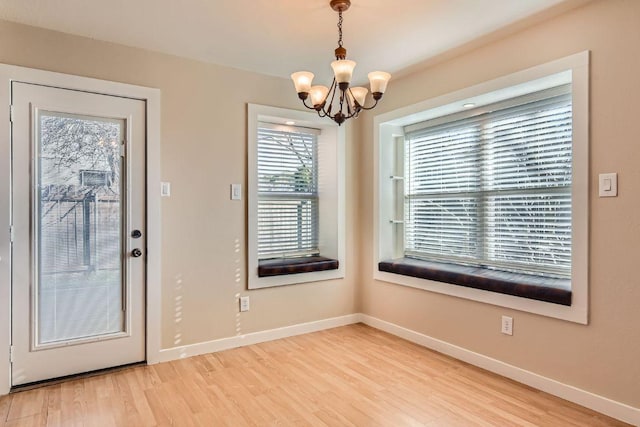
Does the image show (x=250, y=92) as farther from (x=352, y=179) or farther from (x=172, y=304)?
(x=172, y=304)

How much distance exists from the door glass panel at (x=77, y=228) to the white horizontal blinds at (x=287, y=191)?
1.31 metres

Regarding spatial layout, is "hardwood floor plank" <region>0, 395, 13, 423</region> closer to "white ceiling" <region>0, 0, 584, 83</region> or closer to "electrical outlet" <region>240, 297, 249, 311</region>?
"electrical outlet" <region>240, 297, 249, 311</region>

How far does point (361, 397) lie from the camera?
7.99 feet

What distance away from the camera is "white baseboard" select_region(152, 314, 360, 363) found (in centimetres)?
308

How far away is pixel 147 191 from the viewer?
9.74 ft

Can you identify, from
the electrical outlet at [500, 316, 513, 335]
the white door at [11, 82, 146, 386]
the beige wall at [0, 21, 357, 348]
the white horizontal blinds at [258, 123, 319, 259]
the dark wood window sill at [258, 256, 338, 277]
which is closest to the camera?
the white door at [11, 82, 146, 386]

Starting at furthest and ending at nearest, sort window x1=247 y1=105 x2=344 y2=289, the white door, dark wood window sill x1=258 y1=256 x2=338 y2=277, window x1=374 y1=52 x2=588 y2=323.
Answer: window x1=247 y1=105 x2=344 y2=289 < dark wood window sill x1=258 y1=256 x2=338 y2=277 < the white door < window x1=374 y1=52 x2=588 y2=323

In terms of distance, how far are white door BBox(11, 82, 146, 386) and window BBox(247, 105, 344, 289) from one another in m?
1.06

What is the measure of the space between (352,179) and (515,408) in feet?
8.19

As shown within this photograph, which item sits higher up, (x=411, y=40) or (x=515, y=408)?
(x=411, y=40)

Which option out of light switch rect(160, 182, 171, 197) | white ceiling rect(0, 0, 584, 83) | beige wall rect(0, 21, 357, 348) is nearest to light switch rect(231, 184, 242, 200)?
beige wall rect(0, 21, 357, 348)

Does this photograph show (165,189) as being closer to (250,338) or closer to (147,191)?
(147,191)

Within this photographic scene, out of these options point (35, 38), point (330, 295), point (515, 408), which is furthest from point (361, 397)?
point (35, 38)

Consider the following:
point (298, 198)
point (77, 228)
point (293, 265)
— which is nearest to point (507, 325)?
point (293, 265)
